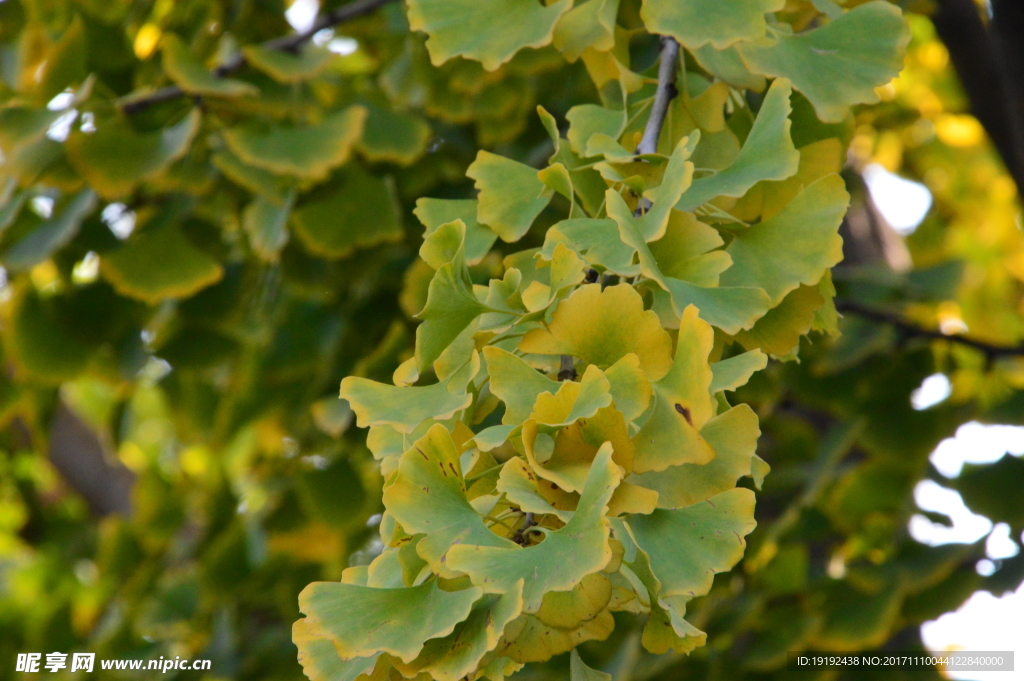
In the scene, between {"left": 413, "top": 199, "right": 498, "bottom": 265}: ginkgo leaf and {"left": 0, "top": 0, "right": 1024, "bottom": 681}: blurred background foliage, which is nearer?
{"left": 413, "top": 199, "right": 498, "bottom": 265}: ginkgo leaf

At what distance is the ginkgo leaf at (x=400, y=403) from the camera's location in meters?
0.36

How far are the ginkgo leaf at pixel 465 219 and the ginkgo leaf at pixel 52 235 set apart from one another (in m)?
0.54

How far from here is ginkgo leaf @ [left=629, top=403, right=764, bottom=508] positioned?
13.7 inches

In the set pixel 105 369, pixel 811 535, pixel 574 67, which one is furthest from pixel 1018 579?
pixel 105 369

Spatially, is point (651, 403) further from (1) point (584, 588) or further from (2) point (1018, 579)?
(2) point (1018, 579)

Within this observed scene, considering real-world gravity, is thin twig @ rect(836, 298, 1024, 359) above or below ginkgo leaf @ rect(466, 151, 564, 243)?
below

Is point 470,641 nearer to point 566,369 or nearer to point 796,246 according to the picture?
point 566,369

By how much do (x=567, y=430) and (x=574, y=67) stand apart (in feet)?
2.59

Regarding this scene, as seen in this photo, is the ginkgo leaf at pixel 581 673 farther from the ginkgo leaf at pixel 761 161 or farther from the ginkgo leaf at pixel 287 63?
the ginkgo leaf at pixel 287 63

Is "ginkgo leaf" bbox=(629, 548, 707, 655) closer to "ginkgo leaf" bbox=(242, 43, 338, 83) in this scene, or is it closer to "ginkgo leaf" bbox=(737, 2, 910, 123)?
"ginkgo leaf" bbox=(737, 2, 910, 123)

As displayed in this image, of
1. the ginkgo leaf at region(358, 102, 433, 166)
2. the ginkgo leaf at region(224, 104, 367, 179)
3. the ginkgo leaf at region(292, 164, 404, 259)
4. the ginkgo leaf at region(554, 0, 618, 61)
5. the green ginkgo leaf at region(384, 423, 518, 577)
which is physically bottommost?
the ginkgo leaf at region(292, 164, 404, 259)

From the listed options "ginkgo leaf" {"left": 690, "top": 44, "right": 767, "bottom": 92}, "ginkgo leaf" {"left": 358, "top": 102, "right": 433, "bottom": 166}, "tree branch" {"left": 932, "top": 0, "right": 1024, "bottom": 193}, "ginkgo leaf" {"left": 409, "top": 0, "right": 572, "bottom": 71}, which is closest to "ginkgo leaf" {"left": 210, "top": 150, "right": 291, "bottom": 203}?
"ginkgo leaf" {"left": 358, "top": 102, "right": 433, "bottom": 166}

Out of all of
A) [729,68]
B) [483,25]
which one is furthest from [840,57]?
[483,25]

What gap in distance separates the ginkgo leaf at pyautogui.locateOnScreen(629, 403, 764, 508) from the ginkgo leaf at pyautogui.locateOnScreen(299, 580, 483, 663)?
0.09 m
